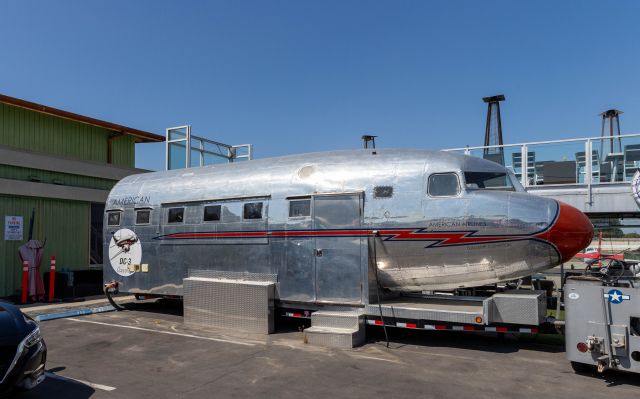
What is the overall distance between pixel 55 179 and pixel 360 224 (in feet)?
38.4

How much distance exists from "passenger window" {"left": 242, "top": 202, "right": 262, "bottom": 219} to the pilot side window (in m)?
4.17

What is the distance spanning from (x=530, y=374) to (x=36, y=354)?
6.59 meters

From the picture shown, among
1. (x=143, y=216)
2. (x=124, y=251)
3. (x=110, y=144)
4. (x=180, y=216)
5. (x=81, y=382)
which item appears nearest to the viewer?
(x=81, y=382)

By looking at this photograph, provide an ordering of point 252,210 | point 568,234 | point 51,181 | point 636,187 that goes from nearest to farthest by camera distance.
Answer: point 568,234
point 252,210
point 636,187
point 51,181

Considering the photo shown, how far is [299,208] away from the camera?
9820 millimetres

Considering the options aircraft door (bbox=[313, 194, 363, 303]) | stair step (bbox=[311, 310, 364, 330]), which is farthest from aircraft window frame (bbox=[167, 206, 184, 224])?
stair step (bbox=[311, 310, 364, 330])

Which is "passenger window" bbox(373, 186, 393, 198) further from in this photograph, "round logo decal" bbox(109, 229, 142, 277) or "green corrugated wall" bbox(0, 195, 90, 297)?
"green corrugated wall" bbox(0, 195, 90, 297)

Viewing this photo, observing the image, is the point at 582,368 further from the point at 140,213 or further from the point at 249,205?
the point at 140,213

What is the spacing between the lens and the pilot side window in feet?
41.4

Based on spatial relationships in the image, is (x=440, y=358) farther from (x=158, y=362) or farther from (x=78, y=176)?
(x=78, y=176)

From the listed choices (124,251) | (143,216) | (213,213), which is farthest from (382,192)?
(124,251)

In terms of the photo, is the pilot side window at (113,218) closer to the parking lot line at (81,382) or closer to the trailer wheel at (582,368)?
the parking lot line at (81,382)

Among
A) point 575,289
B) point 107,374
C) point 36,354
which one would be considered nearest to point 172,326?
point 107,374

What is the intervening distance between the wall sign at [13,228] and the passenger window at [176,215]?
21.4 feet
